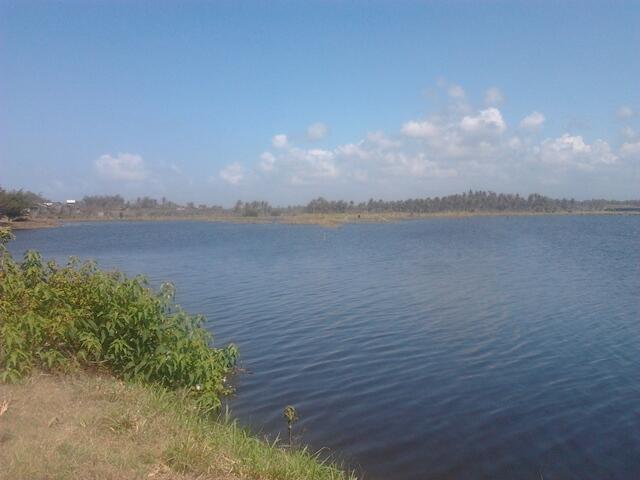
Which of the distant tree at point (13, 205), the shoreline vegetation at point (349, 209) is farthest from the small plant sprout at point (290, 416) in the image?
the shoreline vegetation at point (349, 209)

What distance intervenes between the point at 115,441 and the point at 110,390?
180 cm

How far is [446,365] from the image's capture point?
11867 mm

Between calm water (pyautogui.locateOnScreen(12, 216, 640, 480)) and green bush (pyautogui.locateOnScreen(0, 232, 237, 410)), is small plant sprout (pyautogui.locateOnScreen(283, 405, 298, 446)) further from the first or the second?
green bush (pyautogui.locateOnScreen(0, 232, 237, 410))

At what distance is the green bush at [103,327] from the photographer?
8008 millimetres

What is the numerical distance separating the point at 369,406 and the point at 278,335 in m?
5.35

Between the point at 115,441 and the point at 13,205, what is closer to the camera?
the point at 115,441

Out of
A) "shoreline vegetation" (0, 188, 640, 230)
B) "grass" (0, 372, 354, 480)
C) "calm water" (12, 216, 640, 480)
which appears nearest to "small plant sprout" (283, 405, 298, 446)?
"calm water" (12, 216, 640, 480)

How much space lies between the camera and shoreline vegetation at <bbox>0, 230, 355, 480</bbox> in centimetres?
513

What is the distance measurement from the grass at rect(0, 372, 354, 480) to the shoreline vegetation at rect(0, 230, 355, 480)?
0.5 inches

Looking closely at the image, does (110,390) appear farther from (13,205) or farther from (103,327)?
(13,205)

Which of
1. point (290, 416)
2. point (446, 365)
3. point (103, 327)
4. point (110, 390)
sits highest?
point (103, 327)

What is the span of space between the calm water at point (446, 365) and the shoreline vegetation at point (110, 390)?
1.36 m

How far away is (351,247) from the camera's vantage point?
43.7m

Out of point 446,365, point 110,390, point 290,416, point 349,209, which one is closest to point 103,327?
point 110,390
